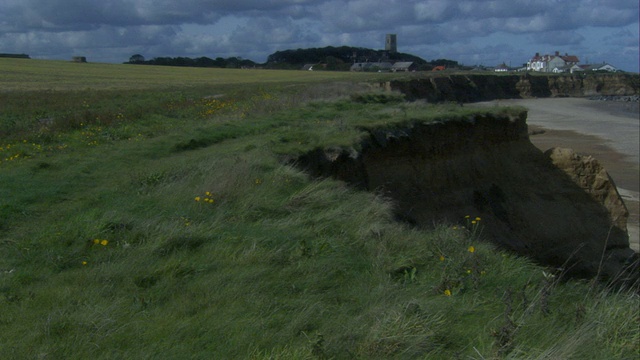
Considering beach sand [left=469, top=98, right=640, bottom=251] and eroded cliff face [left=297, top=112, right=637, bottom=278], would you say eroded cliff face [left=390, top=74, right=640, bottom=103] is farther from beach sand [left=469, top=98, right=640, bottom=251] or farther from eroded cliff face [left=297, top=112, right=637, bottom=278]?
eroded cliff face [left=297, top=112, right=637, bottom=278]

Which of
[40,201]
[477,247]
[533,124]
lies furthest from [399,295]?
[533,124]

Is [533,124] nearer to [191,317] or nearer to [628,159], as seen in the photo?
[628,159]

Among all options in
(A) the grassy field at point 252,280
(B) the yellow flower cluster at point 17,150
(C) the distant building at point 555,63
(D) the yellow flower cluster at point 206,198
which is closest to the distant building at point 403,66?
(C) the distant building at point 555,63

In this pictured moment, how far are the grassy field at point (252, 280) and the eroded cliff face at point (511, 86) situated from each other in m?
42.0

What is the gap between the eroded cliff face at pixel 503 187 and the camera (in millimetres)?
15914

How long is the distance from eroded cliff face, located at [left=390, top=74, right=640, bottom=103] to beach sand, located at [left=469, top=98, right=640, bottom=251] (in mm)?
7146

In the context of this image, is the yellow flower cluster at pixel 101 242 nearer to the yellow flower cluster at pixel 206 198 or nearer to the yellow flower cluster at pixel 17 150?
the yellow flower cluster at pixel 206 198

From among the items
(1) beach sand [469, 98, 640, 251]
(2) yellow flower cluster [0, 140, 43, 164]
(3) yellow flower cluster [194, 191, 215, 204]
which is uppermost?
(3) yellow flower cluster [194, 191, 215, 204]

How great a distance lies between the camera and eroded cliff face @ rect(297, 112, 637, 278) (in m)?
15.9

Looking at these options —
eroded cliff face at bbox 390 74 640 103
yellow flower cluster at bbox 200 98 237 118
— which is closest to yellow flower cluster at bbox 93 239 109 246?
yellow flower cluster at bbox 200 98 237 118

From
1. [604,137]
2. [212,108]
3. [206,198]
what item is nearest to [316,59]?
[604,137]

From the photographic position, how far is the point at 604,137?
49.0 metres

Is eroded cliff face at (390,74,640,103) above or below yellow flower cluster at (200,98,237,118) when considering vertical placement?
below

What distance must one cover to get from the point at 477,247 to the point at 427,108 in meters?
13.5
